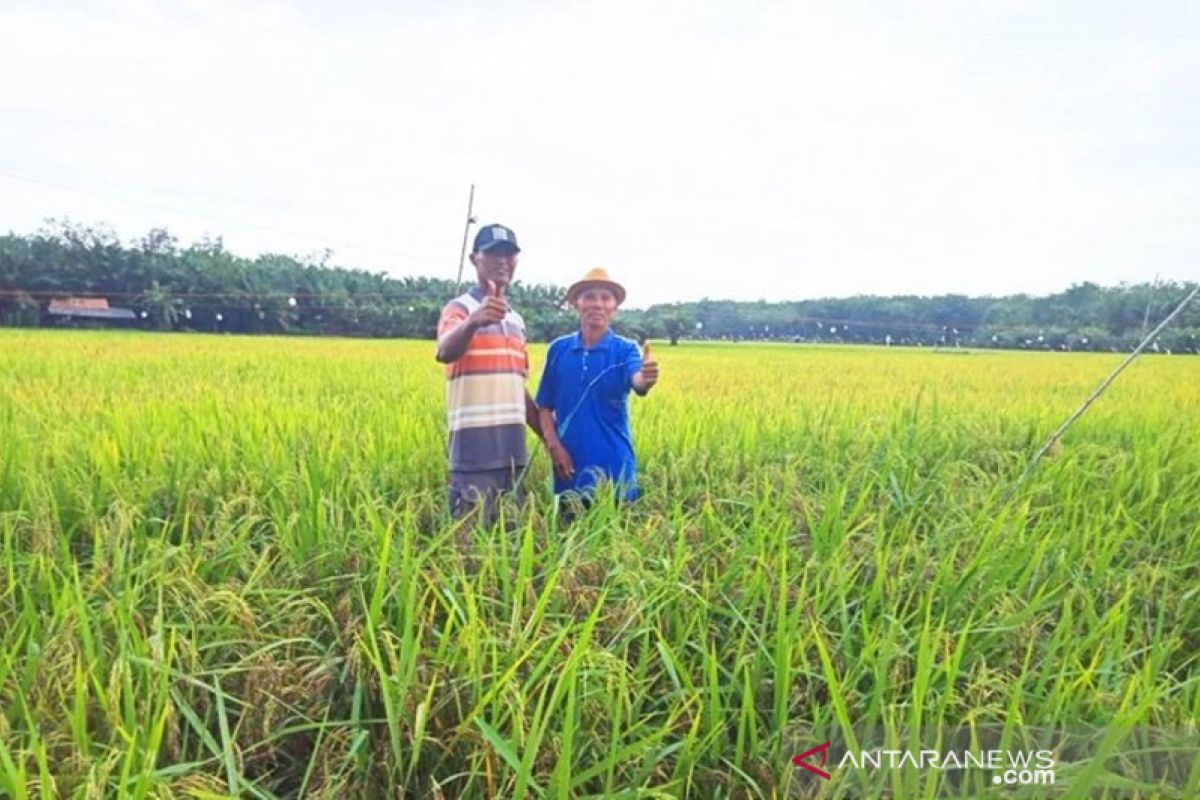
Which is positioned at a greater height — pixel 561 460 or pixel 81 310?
pixel 81 310

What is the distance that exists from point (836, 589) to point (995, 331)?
148 ft

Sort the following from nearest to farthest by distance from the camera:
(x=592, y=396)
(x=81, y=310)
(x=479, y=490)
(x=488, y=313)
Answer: (x=488, y=313), (x=479, y=490), (x=592, y=396), (x=81, y=310)

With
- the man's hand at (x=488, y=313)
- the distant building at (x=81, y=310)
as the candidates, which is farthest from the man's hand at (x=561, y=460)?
the distant building at (x=81, y=310)

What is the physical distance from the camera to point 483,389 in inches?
101

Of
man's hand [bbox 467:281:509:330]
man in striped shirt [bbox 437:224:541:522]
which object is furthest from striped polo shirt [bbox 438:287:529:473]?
man's hand [bbox 467:281:509:330]

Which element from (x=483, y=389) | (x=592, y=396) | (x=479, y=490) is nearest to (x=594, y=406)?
(x=592, y=396)

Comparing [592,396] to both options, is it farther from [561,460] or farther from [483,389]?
[483,389]

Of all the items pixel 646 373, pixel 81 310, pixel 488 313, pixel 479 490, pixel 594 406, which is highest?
pixel 81 310

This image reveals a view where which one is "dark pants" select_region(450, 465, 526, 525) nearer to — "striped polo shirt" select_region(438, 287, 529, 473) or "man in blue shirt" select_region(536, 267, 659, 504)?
"striped polo shirt" select_region(438, 287, 529, 473)

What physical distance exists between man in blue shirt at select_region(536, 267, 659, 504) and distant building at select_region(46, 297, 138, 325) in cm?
3900

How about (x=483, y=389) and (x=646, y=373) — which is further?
(x=483, y=389)

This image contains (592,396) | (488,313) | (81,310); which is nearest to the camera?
(488,313)

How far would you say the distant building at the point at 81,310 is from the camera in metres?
33.3

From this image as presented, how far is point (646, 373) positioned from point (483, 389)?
64 cm
